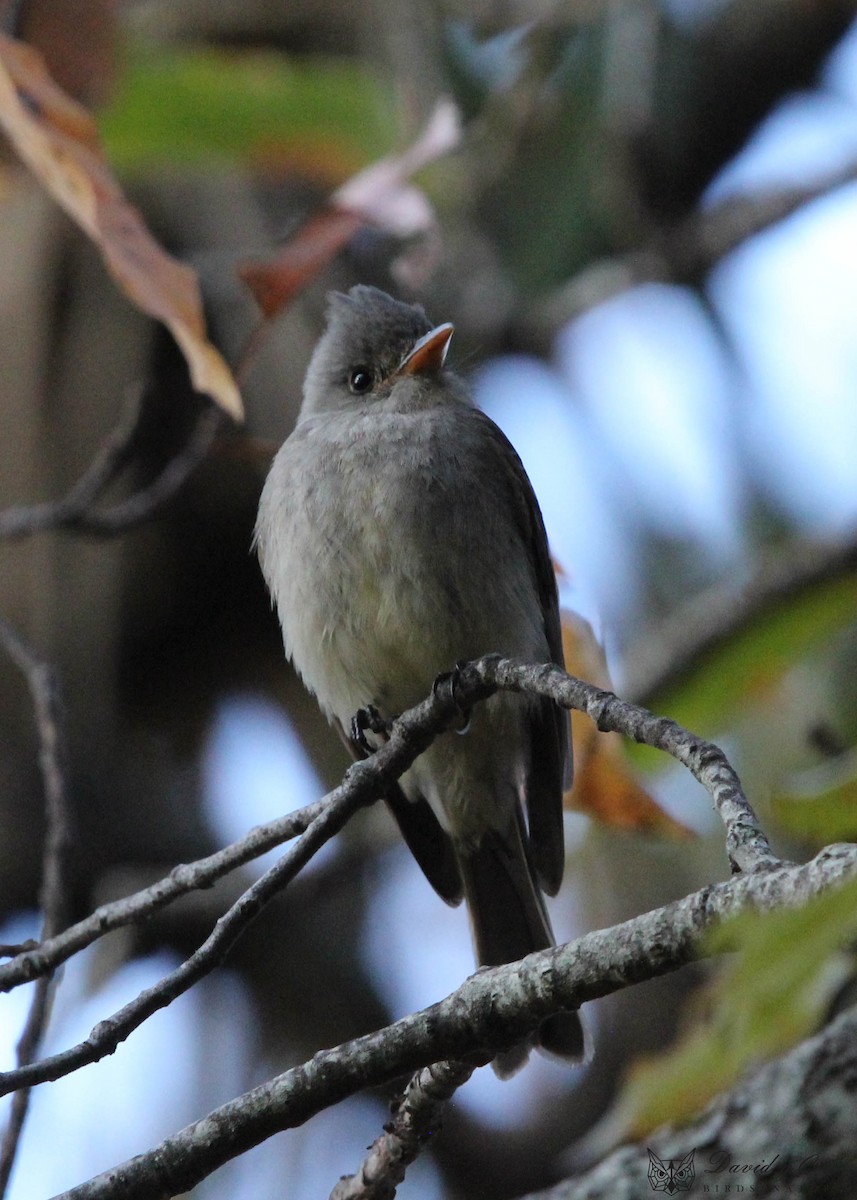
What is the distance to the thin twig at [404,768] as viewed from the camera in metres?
2.03

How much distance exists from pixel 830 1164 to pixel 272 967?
3.44 m

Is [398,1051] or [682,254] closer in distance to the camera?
[398,1051]

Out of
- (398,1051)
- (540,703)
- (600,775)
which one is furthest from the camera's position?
(540,703)

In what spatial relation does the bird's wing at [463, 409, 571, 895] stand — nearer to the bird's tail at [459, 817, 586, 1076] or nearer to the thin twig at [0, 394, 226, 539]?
the bird's tail at [459, 817, 586, 1076]

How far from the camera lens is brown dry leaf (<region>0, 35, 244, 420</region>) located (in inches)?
123

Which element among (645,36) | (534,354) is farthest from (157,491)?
(645,36)

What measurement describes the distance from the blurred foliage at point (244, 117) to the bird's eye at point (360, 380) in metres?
1.07

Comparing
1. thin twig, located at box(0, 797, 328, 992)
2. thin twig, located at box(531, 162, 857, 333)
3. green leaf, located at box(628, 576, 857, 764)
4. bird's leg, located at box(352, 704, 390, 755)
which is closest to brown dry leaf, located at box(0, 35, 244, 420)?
thin twig, located at box(0, 797, 328, 992)

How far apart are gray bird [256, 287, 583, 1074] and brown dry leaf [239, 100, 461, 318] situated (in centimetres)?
39

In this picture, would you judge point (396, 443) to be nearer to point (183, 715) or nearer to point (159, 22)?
point (183, 715)

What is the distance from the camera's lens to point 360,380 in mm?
4430

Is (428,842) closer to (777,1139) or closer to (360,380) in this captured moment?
(360,380)

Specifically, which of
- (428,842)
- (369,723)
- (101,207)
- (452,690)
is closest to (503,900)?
(428,842)

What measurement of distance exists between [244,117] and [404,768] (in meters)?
2.98
